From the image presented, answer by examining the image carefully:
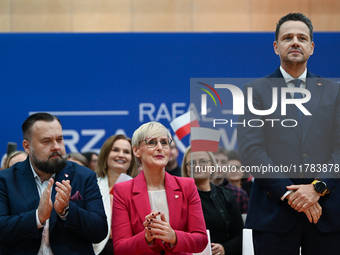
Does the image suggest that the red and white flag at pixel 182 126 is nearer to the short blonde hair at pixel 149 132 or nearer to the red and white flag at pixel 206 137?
the red and white flag at pixel 206 137

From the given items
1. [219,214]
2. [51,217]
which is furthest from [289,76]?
[51,217]

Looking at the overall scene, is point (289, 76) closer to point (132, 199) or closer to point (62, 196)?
point (132, 199)

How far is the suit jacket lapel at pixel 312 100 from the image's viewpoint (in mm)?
2570

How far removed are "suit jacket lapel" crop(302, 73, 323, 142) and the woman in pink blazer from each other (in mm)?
851

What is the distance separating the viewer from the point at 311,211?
7.95ft

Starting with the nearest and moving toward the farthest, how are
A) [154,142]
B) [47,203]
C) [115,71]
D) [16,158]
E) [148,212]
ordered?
[47,203], [148,212], [154,142], [16,158], [115,71]

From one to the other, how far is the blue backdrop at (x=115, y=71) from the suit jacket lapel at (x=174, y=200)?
3.48 m

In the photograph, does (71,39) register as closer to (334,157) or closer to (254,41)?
(254,41)

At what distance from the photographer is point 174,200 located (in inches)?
105

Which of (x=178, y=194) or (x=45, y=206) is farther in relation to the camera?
(x=178, y=194)

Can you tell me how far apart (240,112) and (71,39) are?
172 inches

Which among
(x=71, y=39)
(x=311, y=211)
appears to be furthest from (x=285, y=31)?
(x=71, y=39)

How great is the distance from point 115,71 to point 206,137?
3679 mm

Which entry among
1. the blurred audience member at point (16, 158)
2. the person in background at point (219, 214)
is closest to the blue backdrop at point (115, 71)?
the blurred audience member at point (16, 158)
